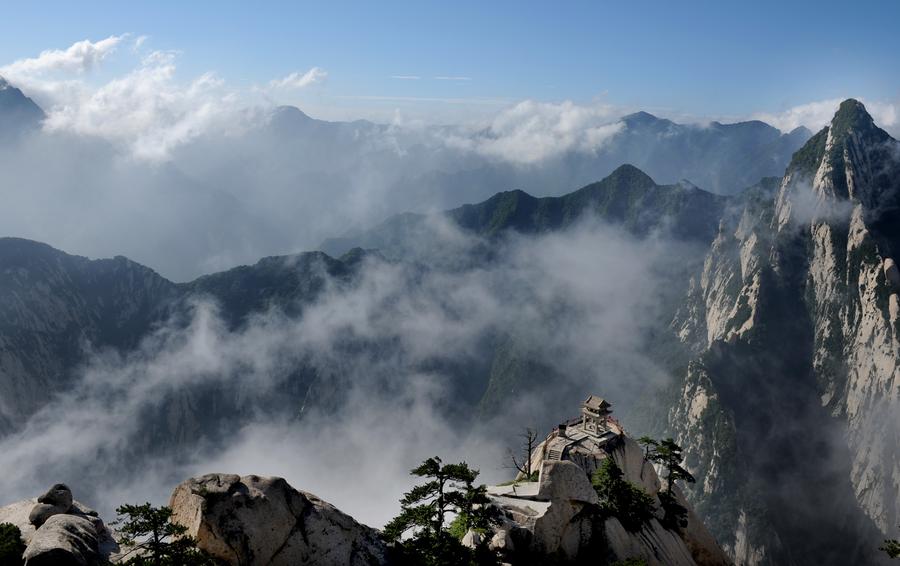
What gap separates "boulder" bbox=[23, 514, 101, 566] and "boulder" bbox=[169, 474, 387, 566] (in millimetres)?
6232

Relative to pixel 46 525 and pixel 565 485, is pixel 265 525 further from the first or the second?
pixel 565 485

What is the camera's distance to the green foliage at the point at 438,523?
45000 millimetres

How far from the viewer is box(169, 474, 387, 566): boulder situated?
41.0m

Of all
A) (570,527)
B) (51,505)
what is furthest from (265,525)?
(570,527)

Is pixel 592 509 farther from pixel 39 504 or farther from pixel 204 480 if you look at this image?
pixel 39 504

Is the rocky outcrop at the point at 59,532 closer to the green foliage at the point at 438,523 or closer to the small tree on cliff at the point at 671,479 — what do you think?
the green foliage at the point at 438,523

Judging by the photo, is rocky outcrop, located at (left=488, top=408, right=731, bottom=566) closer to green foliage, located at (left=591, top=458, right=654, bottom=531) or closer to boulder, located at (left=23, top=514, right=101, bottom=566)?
green foliage, located at (left=591, top=458, right=654, bottom=531)

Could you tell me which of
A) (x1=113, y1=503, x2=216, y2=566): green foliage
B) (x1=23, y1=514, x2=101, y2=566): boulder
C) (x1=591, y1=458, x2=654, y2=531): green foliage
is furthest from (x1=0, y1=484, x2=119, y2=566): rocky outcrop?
(x1=591, y1=458, x2=654, y2=531): green foliage

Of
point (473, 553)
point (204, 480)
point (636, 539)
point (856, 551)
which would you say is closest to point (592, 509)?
point (636, 539)

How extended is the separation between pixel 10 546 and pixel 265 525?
54.2 ft

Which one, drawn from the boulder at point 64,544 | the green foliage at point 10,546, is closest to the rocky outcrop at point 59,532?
the boulder at point 64,544

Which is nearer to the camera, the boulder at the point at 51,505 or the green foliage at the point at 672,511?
the boulder at the point at 51,505

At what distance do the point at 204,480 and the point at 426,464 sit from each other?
57.9 feet

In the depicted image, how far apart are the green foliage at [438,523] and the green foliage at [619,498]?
708 inches
